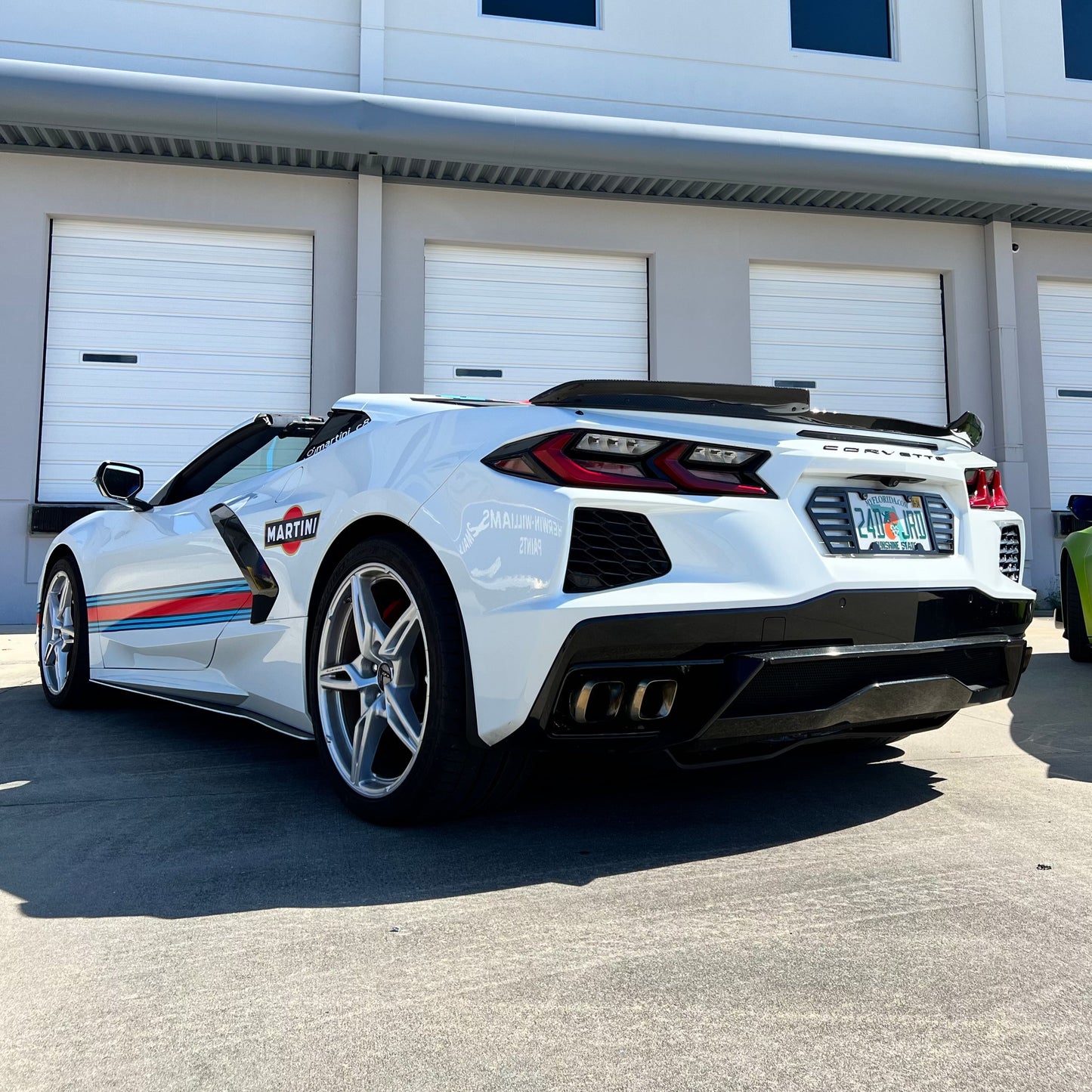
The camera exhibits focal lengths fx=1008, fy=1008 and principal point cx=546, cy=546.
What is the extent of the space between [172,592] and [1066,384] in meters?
11.4

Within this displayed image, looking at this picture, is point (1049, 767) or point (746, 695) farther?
point (1049, 767)

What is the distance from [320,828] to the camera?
2701 millimetres

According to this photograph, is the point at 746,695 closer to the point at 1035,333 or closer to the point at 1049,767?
the point at 1049,767

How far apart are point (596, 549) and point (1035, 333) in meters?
11.5

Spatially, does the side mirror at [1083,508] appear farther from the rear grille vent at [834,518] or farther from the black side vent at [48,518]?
the black side vent at [48,518]

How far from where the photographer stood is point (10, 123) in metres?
9.03

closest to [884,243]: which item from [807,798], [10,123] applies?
[10,123]

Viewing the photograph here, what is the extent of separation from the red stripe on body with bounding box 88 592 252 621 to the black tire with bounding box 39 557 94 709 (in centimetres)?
10

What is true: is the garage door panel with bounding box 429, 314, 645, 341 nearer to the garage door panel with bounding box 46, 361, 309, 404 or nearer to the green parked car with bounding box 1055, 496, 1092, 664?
the garage door panel with bounding box 46, 361, 309, 404

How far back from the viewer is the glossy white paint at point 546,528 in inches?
88.8

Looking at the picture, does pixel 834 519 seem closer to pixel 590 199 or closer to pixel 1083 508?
pixel 1083 508

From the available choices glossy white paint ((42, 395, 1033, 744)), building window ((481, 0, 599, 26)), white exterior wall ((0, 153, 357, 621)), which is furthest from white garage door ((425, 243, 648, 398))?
glossy white paint ((42, 395, 1033, 744))

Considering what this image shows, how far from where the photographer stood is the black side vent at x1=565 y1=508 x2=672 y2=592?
2248mm

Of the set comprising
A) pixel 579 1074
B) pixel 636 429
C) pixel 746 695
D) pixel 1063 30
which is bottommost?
pixel 579 1074
